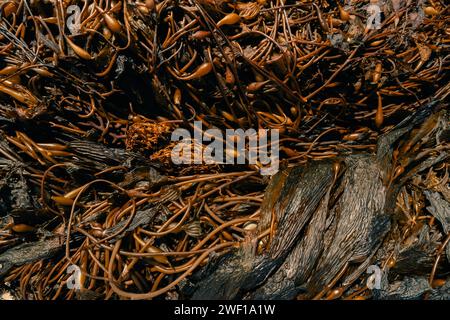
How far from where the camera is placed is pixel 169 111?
127 cm

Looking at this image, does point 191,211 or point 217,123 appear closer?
point 191,211

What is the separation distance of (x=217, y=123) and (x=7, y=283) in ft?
2.70

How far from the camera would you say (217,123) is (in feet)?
4.22

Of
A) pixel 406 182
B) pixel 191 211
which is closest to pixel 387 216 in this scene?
pixel 406 182

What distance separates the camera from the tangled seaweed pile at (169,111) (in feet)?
3.77

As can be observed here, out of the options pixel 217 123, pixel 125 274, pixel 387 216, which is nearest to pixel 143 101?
pixel 217 123

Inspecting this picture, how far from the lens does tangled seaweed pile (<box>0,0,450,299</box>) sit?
1148 mm

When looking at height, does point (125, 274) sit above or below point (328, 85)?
below

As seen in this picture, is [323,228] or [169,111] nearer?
[323,228]

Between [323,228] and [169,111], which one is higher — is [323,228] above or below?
below
